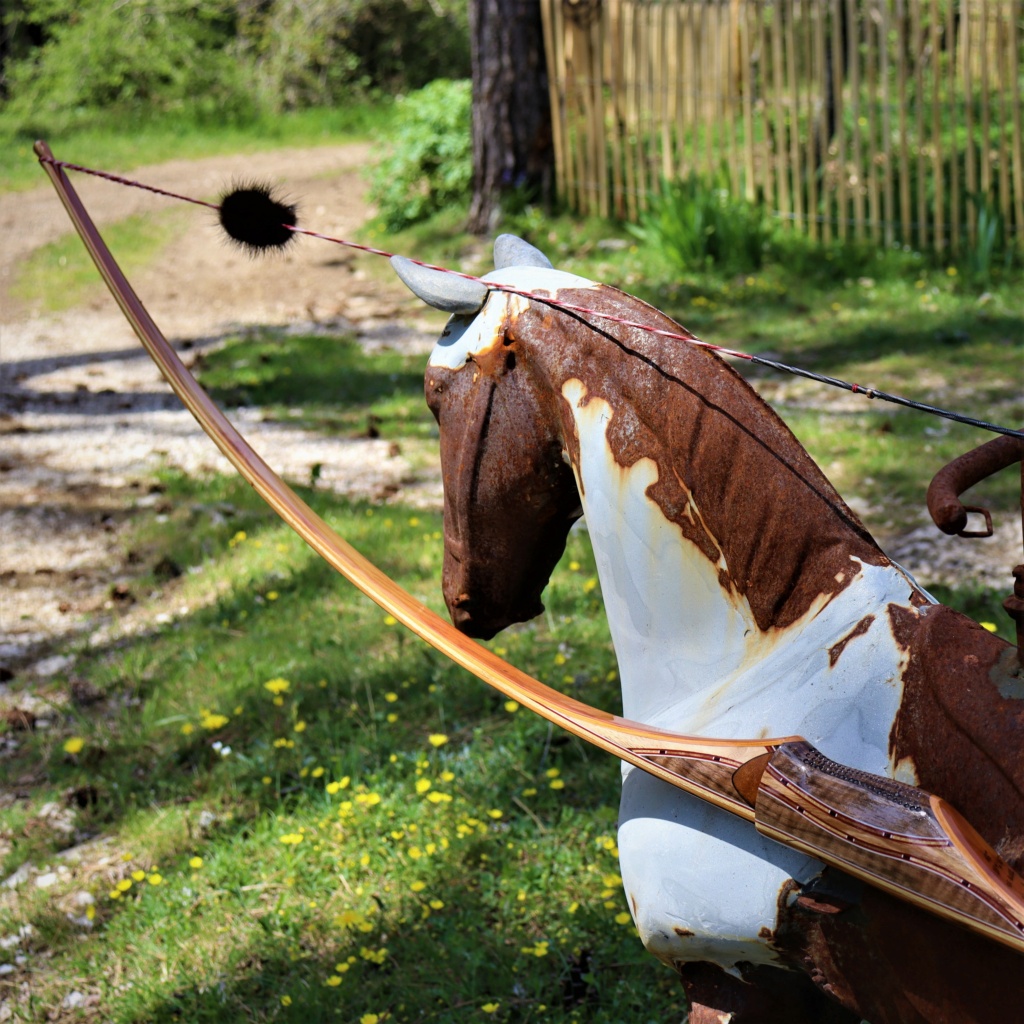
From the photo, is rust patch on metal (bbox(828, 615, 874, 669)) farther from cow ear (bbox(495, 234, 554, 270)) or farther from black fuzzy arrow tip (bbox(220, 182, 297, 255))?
black fuzzy arrow tip (bbox(220, 182, 297, 255))

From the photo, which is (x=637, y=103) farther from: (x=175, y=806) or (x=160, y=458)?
(x=175, y=806)

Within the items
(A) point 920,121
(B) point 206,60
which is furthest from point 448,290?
(B) point 206,60

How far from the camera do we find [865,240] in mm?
8977

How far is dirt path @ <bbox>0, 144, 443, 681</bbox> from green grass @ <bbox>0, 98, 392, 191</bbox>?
0.81m

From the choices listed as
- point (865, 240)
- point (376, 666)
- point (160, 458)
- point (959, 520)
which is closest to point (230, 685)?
point (376, 666)

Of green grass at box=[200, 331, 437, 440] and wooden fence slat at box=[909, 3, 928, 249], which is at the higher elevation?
wooden fence slat at box=[909, 3, 928, 249]

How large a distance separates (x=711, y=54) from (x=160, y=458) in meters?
5.52

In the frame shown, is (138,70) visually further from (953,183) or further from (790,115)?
(953,183)

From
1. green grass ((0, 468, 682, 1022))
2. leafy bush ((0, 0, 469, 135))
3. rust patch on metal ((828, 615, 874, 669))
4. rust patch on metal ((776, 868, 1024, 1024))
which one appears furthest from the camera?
leafy bush ((0, 0, 469, 135))

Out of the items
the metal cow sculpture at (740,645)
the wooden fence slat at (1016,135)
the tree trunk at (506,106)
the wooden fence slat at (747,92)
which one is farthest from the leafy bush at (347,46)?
the metal cow sculpture at (740,645)

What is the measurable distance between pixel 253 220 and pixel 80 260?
933cm

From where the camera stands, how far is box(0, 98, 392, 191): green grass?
1393 centimetres

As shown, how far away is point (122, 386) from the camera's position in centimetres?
809

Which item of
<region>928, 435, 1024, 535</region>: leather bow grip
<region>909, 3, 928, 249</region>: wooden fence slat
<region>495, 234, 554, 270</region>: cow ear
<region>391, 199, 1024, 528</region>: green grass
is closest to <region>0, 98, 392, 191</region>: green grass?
<region>391, 199, 1024, 528</region>: green grass
